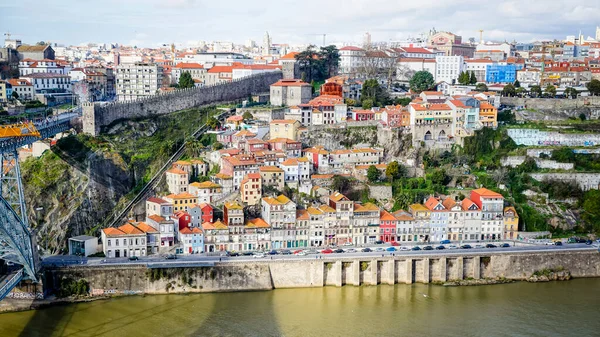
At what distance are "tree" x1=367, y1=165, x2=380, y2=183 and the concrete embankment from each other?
4817 mm

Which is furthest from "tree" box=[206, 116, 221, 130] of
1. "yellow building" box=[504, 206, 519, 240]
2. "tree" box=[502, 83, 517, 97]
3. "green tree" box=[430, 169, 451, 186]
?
"tree" box=[502, 83, 517, 97]

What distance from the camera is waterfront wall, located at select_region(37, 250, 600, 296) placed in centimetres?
2147

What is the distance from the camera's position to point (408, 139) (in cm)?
2975

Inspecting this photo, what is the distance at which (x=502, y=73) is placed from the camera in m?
41.8

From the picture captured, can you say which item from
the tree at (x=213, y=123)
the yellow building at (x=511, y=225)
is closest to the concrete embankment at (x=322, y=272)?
the yellow building at (x=511, y=225)

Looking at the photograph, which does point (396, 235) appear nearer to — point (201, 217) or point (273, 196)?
point (273, 196)

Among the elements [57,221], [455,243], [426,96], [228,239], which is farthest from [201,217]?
[426,96]

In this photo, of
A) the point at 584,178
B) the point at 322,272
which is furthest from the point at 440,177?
the point at 322,272

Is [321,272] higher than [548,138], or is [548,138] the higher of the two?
[548,138]

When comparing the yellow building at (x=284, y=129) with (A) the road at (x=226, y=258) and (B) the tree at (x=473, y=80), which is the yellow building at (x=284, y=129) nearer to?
(A) the road at (x=226, y=258)

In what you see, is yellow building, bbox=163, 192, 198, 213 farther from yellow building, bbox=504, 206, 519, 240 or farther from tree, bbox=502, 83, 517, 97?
tree, bbox=502, 83, 517, 97

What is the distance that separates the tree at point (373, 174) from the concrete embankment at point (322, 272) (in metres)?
4.82

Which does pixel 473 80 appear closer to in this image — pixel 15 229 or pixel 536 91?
pixel 536 91

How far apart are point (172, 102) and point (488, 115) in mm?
14397
